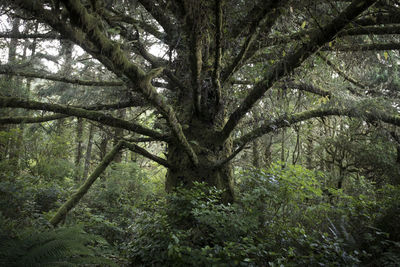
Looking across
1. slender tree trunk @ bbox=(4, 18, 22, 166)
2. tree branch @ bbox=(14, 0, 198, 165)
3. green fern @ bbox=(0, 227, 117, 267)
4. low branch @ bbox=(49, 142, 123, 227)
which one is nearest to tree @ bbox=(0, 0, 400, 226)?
tree branch @ bbox=(14, 0, 198, 165)

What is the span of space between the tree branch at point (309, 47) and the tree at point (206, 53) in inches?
0.4

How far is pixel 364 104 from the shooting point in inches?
173

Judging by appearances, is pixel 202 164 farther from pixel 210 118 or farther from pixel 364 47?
pixel 364 47

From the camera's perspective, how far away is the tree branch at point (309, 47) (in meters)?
2.36

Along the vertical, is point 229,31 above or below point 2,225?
above

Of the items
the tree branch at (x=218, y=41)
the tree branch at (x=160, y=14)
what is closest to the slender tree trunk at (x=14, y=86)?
the tree branch at (x=160, y=14)

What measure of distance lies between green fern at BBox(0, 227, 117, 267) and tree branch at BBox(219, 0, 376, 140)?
9.45 ft

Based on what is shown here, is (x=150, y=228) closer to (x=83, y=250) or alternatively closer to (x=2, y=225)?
(x=83, y=250)

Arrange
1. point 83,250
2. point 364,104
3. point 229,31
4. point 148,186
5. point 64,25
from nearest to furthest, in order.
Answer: point 64,25
point 83,250
point 229,31
point 364,104
point 148,186

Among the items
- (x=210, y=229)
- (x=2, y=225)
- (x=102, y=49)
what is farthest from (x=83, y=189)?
(x=102, y=49)

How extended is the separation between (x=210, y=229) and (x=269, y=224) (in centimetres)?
102

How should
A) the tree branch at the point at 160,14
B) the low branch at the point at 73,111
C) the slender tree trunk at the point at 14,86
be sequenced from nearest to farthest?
the low branch at the point at 73,111 < the tree branch at the point at 160,14 < the slender tree trunk at the point at 14,86

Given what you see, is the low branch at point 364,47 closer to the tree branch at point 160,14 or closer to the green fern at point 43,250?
the tree branch at point 160,14

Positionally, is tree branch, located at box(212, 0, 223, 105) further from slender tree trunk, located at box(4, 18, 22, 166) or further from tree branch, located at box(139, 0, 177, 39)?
slender tree trunk, located at box(4, 18, 22, 166)
